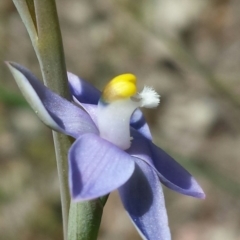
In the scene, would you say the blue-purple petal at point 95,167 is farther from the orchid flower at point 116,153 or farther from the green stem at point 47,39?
the green stem at point 47,39

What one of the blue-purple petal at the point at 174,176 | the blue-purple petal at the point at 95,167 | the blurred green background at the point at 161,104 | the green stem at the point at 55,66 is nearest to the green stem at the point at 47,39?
the green stem at the point at 55,66

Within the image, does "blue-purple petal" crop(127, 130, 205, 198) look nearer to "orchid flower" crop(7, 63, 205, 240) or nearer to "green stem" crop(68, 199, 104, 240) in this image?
"orchid flower" crop(7, 63, 205, 240)

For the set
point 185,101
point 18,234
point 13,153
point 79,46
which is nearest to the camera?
point 18,234

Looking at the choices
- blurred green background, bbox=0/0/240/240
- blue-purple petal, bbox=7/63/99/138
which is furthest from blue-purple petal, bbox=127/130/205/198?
blurred green background, bbox=0/0/240/240

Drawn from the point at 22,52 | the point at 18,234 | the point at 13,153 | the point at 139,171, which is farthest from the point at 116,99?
the point at 22,52

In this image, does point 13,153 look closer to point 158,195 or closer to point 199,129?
point 199,129

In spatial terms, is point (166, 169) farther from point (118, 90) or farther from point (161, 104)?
point (161, 104)

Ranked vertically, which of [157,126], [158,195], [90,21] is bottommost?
[157,126]

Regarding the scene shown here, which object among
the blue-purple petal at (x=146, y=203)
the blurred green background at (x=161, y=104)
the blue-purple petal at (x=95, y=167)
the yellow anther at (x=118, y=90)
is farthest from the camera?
the blurred green background at (x=161, y=104)
